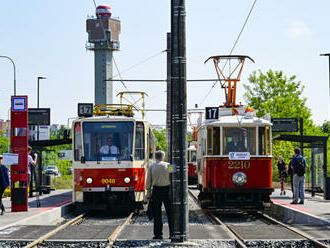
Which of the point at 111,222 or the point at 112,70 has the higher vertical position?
the point at 112,70

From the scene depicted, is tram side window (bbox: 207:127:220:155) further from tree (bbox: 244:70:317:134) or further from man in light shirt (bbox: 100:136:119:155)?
tree (bbox: 244:70:317:134)

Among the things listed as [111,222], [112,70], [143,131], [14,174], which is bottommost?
[111,222]

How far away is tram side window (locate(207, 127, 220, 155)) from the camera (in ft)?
61.9

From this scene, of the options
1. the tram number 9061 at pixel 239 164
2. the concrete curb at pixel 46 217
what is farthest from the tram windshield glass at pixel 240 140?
the concrete curb at pixel 46 217

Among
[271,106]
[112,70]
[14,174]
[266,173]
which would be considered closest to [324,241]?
[266,173]

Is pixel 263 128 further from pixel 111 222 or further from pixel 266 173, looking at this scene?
pixel 111 222

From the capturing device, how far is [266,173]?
735 inches

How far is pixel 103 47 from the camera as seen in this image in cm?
12800

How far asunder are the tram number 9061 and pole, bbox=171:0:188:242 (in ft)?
22.5

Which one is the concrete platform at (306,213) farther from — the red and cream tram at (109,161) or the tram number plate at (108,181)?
the tram number plate at (108,181)

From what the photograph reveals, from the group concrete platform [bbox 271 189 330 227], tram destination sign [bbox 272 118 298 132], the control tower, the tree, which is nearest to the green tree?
the tree

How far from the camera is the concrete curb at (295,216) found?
51.4 feet

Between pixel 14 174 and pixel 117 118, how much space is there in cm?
338

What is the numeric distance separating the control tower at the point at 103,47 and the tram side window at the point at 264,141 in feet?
286
